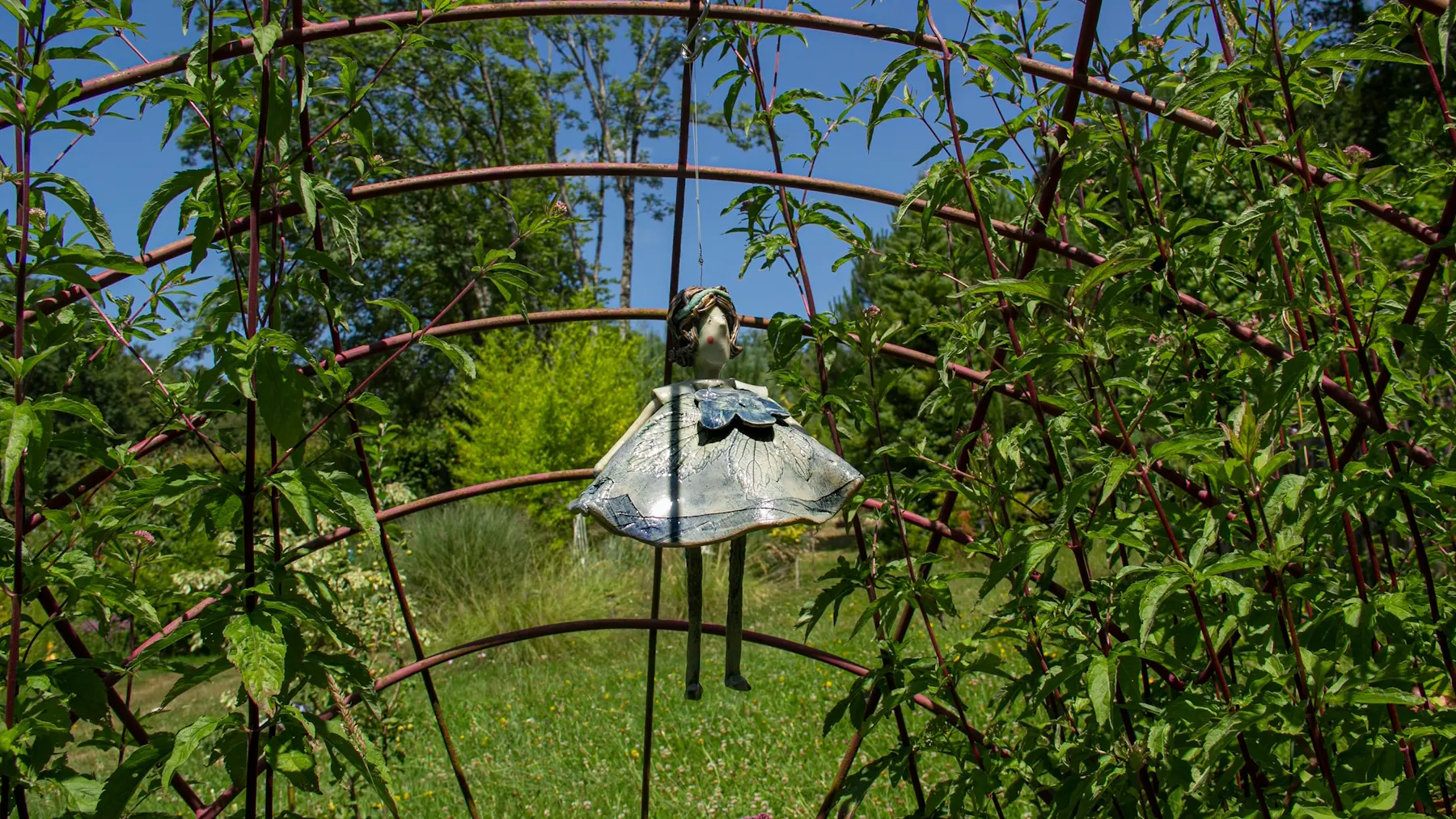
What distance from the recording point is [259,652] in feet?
5.17

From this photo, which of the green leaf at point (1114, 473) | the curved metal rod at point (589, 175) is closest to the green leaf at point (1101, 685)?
the green leaf at point (1114, 473)

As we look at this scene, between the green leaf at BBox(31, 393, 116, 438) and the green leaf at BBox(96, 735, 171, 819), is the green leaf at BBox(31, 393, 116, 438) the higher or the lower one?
the higher one

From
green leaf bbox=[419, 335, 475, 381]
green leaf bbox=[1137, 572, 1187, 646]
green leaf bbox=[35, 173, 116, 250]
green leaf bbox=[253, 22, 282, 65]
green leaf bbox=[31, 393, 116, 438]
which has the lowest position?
green leaf bbox=[1137, 572, 1187, 646]

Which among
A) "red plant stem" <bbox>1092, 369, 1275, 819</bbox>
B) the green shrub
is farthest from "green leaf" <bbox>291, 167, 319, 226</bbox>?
the green shrub

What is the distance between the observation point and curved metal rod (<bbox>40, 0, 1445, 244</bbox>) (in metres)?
1.79

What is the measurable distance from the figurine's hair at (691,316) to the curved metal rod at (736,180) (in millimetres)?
320

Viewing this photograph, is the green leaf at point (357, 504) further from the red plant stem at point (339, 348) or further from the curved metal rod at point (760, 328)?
the curved metal rod at point (760, 328)

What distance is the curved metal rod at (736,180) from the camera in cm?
182

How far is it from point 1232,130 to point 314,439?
57.1 feet

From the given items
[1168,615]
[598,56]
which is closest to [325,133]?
Answer: [1168,615]

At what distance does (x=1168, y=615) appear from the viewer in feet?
5.94

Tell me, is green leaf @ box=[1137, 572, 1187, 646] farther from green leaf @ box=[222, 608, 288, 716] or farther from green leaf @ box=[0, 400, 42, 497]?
green leaf @ box=[0, 400, 42, 497]

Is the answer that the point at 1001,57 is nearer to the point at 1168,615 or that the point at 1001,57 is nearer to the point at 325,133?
the point at 1168,615

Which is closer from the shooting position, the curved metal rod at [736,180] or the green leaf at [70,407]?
the green leaf at [70,407]
